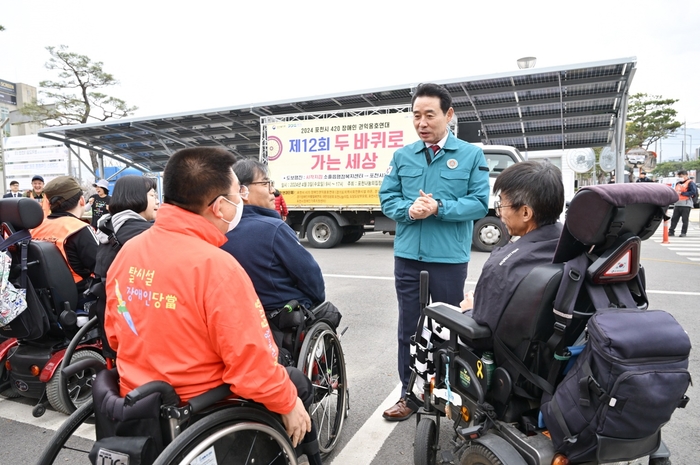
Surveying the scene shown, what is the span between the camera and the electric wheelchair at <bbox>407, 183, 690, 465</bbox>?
1506mm

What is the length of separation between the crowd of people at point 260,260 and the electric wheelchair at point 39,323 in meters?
0.47

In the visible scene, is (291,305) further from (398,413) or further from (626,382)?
(626,382)

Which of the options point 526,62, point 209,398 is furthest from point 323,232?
point 209,398

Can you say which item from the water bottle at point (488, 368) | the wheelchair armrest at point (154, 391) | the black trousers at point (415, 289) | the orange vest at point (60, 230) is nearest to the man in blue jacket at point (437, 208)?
the black trousers at point (415, 289)

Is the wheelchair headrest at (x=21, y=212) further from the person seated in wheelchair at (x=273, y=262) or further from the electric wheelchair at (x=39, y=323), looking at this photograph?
the person seated in wheelchair at (x=273, y=262)

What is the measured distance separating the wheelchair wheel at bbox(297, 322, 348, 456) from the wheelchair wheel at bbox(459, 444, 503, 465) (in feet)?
2.75

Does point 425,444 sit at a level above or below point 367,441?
above

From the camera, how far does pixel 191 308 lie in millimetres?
1467

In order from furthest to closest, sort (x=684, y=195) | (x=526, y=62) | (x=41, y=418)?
1. (x=684, y=195)
2. (x=526, y=62)
3. (x=41, y=418)

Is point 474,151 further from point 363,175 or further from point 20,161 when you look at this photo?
point 20,161

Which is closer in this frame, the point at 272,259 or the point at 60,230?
the point at 272,259

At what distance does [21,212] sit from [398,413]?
2.72m

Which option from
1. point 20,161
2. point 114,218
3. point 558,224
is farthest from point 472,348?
point 20,161

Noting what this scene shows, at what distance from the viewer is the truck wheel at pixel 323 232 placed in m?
11.2
